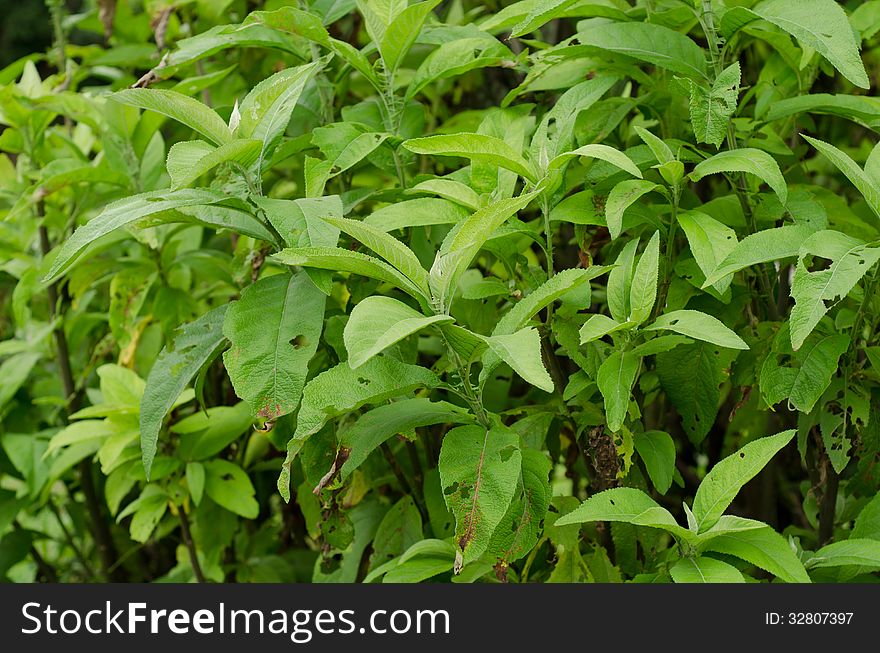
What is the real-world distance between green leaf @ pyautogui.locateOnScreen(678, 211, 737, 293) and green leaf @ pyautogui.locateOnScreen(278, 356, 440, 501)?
1.37 feet

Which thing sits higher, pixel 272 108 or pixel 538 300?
pixel 272 108

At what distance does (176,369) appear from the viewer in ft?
4.67

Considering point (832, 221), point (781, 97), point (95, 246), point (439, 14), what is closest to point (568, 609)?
point (832, 221)

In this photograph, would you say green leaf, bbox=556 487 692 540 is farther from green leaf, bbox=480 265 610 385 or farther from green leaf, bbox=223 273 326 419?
green leaf, bbox=223 273 326 419

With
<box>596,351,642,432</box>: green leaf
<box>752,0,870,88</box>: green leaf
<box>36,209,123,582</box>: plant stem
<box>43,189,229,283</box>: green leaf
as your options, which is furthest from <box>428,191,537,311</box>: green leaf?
<box>36,209,123,582</box>: plant stem

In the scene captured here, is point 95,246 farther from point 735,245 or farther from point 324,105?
point 735,245

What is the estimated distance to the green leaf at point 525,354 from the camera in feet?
3.21

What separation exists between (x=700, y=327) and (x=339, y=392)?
47 centimetres

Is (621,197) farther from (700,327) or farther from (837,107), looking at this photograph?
(837,107)

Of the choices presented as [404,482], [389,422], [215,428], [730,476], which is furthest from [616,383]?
[215,428]

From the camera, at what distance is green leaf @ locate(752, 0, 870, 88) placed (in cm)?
119

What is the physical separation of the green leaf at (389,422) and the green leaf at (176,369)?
283 mm

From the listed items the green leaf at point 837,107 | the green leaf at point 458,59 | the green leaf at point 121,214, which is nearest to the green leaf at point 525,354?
the green leaf at point 121,214

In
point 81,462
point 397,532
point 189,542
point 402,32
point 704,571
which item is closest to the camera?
point 704,571
